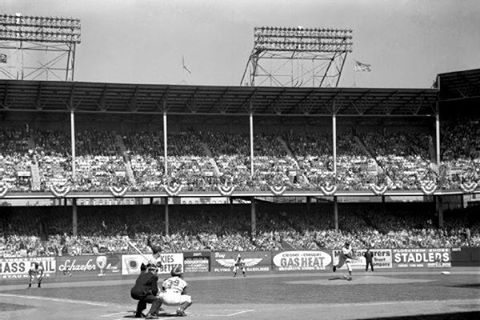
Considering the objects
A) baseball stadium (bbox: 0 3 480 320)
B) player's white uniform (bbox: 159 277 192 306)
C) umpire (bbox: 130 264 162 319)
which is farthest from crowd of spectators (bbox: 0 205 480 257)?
player's white uniform (bbox: 159 277 192 306)

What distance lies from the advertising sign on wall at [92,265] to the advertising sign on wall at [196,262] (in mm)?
4489

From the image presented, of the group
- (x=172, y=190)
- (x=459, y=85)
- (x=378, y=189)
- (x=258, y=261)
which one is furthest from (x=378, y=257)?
(x=459, y=85)

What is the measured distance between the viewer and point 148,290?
20.4m

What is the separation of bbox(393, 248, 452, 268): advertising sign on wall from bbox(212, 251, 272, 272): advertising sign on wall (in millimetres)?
8657

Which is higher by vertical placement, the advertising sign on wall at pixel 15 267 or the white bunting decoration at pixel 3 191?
the white bunting decoration at pixel 3 191

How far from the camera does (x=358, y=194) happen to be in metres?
64.7

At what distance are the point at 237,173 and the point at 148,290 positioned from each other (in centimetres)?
4567

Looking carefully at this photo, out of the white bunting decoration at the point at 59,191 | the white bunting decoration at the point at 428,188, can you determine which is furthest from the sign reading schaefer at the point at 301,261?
the white bunting decoration at the point at 59,191

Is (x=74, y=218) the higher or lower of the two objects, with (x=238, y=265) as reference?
higher

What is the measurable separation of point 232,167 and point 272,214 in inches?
198

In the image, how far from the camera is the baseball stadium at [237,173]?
5519 centimetres

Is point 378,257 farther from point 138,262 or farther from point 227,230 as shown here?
point 138,262

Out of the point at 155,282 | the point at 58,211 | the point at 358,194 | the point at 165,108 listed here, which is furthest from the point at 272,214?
the point at 155,282

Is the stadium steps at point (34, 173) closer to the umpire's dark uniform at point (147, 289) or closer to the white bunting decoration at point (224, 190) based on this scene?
the white bunting decoration at point (224, 190)
